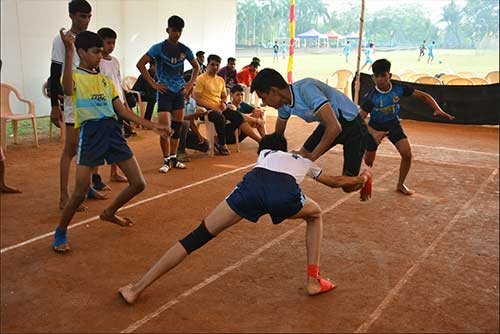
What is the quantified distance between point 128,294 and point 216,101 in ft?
16.6

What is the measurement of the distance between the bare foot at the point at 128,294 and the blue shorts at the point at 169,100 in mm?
3473

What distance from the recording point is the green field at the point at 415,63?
770 inches

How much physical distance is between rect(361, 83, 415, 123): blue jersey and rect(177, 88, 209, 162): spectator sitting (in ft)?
10.4

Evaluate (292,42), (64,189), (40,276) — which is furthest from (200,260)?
(292,42)

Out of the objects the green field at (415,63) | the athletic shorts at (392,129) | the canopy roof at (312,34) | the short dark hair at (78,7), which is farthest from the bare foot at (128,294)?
the canopy roof at (312,34)

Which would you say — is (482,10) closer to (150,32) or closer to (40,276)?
(150,32)

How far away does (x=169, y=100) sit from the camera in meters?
6.50

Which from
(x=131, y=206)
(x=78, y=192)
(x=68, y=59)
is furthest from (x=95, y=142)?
(x=131, y=206)

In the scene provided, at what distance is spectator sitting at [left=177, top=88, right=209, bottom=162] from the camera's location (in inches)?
306

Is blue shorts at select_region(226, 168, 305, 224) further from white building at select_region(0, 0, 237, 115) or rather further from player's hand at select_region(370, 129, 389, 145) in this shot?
white building at select_region(0, 0, 237, 115)

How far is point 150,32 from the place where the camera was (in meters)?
12.2

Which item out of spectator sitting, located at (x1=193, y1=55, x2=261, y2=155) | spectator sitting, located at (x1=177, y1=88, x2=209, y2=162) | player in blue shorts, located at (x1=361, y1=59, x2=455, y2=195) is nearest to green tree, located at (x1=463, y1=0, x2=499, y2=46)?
spectator sitting, located at (x1=193, y1=55, x2=261, y2=155)

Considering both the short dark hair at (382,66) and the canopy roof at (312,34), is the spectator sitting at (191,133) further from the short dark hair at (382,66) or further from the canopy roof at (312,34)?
the canopy roof at (312,34)

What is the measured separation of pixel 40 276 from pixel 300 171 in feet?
6.76
